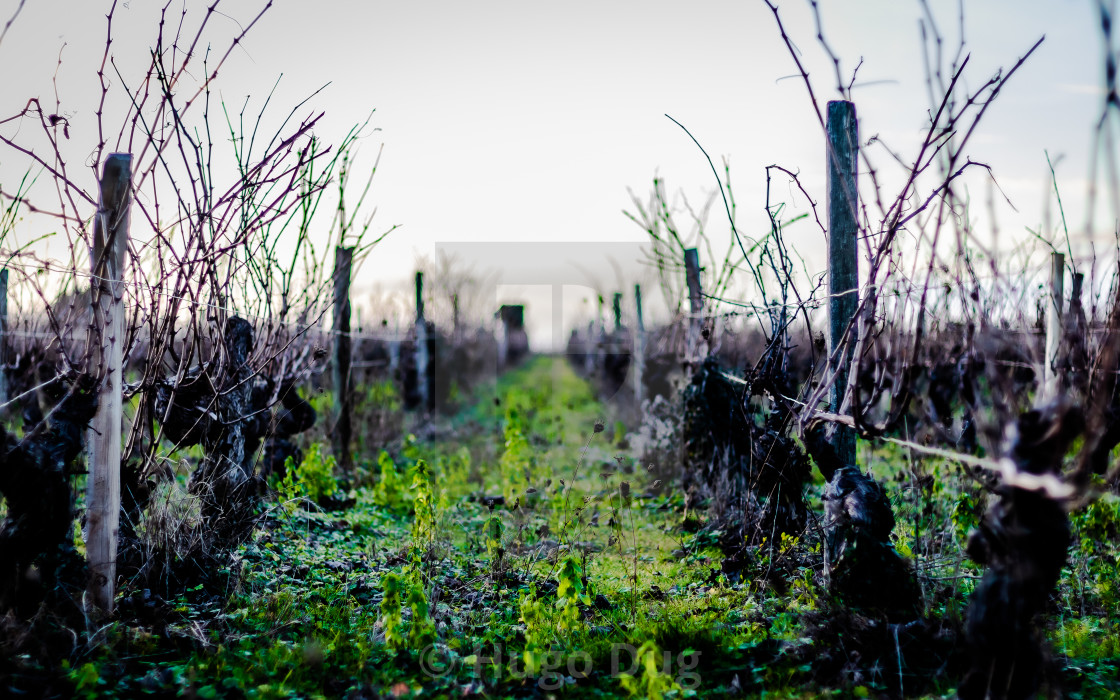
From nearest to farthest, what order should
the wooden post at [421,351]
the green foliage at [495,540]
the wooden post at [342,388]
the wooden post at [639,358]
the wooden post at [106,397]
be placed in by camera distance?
1. the wooden post at [106,397]
2. the green foliage at [495,540]
3. the wooden post at [342,388]
4. the wooden post at [639,358]
5. the wooden post at [421,351]

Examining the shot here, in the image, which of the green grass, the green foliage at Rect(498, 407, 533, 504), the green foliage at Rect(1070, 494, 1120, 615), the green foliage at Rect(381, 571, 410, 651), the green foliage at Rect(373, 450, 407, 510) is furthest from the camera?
the green foliage at Rect(498, 407, 533, 504)

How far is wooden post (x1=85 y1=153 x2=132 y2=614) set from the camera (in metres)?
3.16

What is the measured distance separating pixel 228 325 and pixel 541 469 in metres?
3.33

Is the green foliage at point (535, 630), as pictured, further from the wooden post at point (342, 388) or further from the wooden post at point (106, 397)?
the wooden post at point (342, 388)

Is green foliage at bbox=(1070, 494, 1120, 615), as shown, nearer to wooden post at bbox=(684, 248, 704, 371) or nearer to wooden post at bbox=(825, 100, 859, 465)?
wooden post at bbox=(825, 100, 859, 465)

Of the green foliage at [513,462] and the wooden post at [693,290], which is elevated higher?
the wooden post at [693,290]

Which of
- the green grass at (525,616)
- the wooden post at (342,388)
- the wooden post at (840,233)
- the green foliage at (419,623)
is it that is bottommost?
the green grass at (525,616)

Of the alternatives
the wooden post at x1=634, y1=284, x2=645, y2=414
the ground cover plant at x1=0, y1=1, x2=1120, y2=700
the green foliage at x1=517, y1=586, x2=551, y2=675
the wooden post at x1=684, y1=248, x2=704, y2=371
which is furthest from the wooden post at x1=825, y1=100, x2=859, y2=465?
the wooden post at x1=634, y1=284, x2=645, y2=414

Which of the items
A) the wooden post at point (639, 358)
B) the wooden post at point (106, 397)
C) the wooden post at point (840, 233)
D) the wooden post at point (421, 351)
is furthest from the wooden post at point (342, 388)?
the wooden post at point (639, 358)

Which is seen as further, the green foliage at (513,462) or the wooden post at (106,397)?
the green foliage at (513,462)

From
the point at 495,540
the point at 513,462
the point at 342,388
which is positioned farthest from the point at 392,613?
the point at 342,388

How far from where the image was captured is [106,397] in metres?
3.19

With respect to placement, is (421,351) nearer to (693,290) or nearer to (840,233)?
(693,290)

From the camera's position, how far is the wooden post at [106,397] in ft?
10.4
